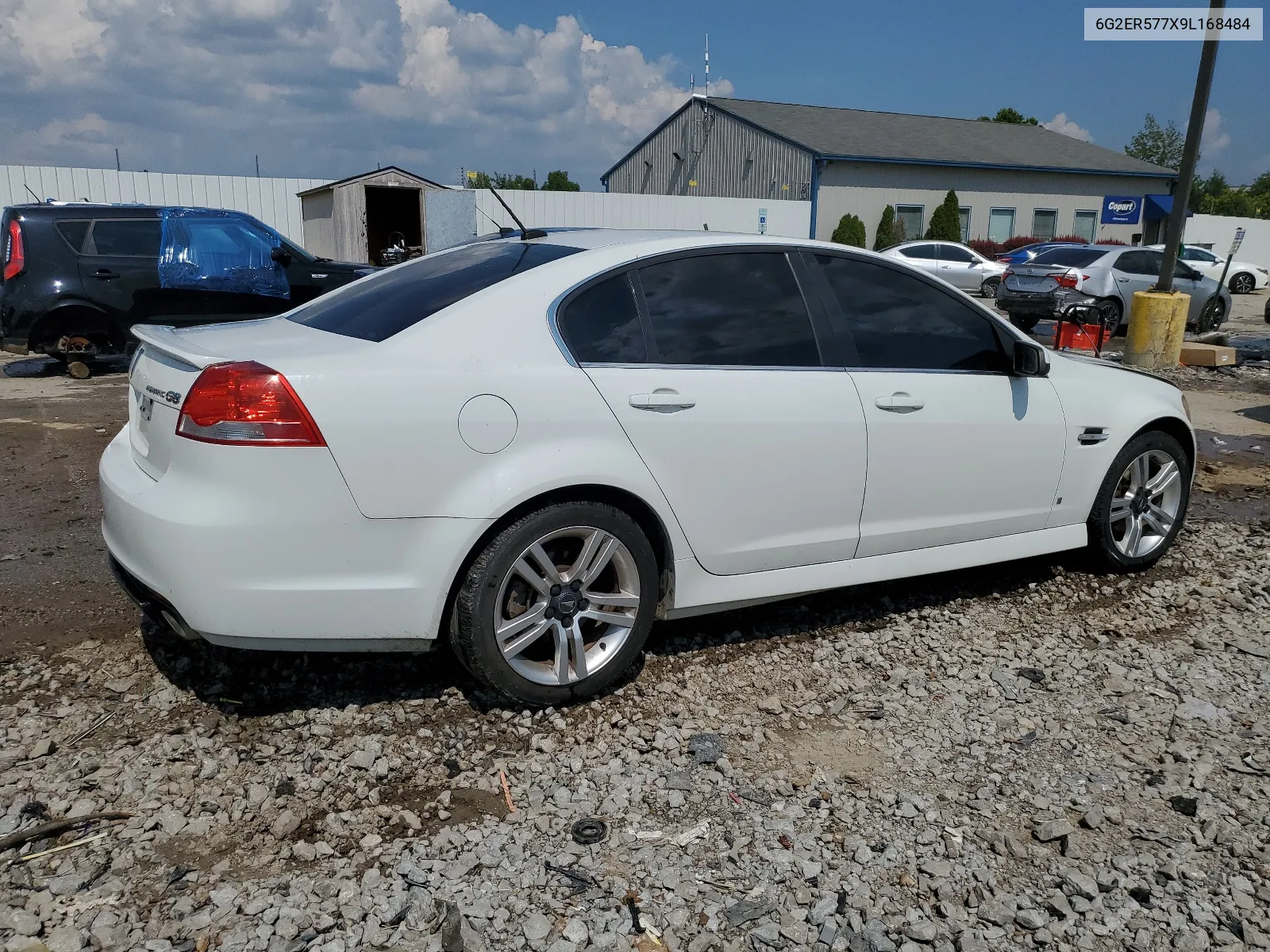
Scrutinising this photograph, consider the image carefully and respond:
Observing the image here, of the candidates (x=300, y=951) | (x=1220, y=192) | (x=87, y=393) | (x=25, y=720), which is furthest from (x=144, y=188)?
(x=1220, y=192)

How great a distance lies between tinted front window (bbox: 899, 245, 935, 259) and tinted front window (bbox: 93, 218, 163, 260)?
711 inches

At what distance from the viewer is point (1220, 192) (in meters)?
89.9

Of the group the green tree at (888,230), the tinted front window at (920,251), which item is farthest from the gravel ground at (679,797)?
the green tree at (888,230)

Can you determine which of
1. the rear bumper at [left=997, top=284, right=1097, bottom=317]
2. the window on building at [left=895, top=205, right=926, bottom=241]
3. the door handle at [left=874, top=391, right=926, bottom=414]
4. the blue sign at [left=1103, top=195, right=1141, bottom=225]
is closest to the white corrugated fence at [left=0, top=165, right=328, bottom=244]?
the rear bumper at [left=997, top=284, right=1097, bottom=317]

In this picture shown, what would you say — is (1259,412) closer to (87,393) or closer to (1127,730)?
(1127,730)

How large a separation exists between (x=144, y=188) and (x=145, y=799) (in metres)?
21.8

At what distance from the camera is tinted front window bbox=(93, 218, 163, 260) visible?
10.6m

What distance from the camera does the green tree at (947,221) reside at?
36719 millimetres

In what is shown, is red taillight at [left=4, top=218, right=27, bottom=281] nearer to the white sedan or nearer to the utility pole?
the white sedan

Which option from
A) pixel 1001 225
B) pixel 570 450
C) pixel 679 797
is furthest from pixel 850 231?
pixel 679 797

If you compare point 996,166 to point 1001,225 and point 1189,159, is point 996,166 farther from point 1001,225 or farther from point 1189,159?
point 1189,159

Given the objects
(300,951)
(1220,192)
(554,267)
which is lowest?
(300,951)

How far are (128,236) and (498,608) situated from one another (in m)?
9.34

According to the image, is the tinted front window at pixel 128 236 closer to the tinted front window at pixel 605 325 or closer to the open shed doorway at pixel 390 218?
the tinted front window at pixel 605 325
